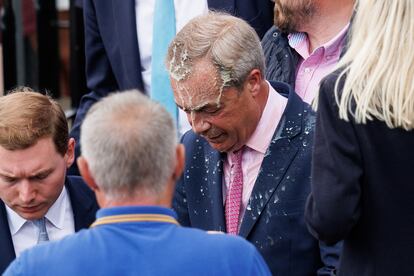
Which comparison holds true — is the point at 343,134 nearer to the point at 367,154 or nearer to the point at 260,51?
the point at 367,154

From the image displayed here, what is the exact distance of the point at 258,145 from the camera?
395 centimetres

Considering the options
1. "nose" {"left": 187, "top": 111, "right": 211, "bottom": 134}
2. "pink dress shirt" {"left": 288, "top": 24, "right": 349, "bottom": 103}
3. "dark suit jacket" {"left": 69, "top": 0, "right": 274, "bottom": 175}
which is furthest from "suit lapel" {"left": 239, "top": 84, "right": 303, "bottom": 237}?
"dark suit jacket" {"left": 69, "top": 0, "right": 274, "bottom": 175}

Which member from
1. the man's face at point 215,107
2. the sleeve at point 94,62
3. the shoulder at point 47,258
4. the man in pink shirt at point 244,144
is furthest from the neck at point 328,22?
the shoulder at point 47,258

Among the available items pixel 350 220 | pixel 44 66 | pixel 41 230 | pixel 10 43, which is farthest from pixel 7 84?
pixel 350 220

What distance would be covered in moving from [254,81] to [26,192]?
0.89 metres

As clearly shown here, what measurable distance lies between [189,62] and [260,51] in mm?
266

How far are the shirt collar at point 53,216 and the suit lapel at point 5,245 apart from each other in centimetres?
3

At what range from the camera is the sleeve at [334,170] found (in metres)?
3.24

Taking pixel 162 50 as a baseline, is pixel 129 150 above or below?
above

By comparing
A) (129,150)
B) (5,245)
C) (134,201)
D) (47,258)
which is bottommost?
(5,245)

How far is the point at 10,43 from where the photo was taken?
26.7 feet

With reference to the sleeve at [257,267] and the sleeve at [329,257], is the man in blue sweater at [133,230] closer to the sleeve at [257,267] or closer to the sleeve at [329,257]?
the sleeve at [257,267]

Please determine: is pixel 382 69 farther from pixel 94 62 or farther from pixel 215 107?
pixel 94 62

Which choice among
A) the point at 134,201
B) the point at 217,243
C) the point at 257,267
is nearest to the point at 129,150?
the point at 134,201
